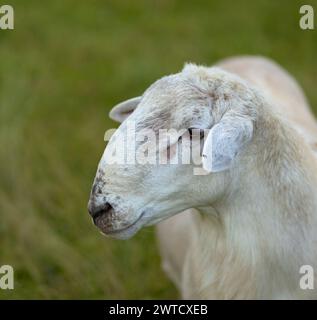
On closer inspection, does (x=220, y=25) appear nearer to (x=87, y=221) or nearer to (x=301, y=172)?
(x=87, y=221)

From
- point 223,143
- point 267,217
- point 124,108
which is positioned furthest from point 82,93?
point 223,143

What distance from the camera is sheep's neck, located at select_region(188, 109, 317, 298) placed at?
10.4 feet

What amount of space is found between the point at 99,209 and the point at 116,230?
0.12 meters

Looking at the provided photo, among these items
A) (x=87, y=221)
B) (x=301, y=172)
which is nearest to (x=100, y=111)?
(x=87, y=221)

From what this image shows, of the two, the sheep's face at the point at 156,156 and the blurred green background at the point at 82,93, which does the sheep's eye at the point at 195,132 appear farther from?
the blurred green background at the point at 82,93

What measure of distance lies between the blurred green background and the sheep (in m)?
1.46

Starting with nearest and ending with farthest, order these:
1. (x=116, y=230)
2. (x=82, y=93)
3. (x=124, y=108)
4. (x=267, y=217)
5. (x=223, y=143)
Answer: (x=223, y=143)
(x=116, y=230)
(x=267, y=217)
(x=124, y=108)
(x=82, y=93)

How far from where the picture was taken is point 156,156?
298 centimetres

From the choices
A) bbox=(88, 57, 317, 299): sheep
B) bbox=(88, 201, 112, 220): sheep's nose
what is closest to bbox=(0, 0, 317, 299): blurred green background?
bbox=(88, 57, 317, 299): sheep

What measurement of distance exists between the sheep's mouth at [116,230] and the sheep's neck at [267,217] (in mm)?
340

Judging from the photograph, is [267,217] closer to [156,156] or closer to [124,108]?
[156,156]

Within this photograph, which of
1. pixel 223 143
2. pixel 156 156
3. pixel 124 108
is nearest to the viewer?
pixel 223 143

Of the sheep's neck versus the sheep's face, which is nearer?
the sheep's face

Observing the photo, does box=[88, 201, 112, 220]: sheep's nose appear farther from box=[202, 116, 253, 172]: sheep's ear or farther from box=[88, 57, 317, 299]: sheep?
box=[202, 116, 253, 172]: sheep's ear
